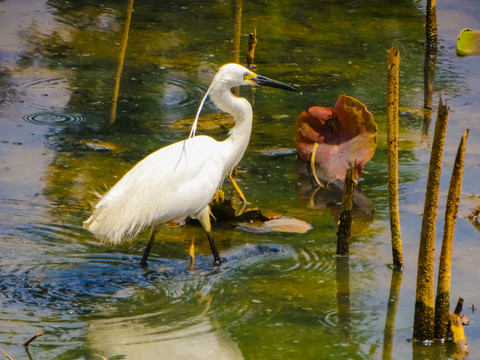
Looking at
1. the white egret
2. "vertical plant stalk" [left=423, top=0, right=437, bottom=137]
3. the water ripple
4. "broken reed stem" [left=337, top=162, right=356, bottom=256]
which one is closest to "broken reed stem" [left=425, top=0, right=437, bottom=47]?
"vertical plant stalk" [left=423, top=0, right=437, bottom=137]

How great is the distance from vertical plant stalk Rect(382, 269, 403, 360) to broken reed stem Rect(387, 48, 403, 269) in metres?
0.11

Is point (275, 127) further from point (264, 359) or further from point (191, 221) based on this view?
point (264, 359)

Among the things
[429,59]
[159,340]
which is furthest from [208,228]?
[429,59]

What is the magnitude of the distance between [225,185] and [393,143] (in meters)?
2.24

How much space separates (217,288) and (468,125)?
3874 millimetres

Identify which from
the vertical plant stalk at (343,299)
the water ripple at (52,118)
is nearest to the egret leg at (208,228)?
the vertical plant stalk at (343,299)

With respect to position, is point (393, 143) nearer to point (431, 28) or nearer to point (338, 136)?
point (338, 136)

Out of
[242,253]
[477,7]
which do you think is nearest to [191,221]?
[242,253]

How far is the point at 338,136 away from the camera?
6758mm

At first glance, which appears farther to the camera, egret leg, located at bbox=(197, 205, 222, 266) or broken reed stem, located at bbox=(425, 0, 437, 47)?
broken reed stem, located at bbox=(425, 0, 437, 47)

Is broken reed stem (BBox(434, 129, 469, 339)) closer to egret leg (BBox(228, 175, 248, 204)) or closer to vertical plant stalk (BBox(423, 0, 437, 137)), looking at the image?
egret leg (BBox(228, 175, 248, 204))

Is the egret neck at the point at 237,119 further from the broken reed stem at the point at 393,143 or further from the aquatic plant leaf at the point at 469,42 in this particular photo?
the aquatic plant leaf at the point at 469,42

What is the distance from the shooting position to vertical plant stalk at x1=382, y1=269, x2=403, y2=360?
431cm

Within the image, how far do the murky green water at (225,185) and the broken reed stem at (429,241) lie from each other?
19 centimetres
